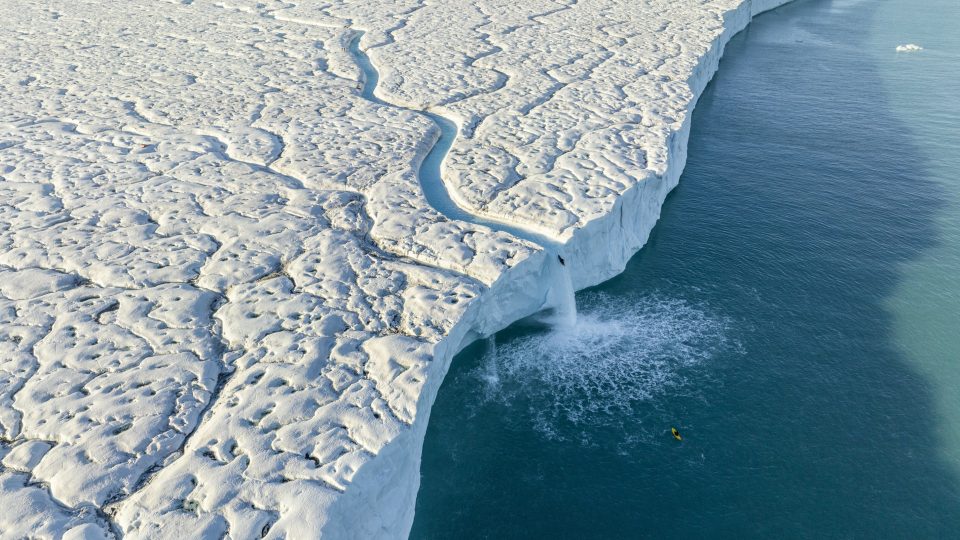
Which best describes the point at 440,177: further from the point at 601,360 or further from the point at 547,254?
the point at 601,360

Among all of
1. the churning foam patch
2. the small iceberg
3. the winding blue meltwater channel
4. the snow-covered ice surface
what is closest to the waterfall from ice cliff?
the winding blue meltwater channel

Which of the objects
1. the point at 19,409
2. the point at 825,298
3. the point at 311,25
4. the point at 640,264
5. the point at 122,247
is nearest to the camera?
the point at 19,409

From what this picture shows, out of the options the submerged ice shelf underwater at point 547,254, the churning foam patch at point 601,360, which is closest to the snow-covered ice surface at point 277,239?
the submerged ice shelf underwater at point 547,254

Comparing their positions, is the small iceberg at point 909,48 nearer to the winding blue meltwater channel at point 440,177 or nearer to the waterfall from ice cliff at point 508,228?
the winding blue meltwater channel at point 440,177

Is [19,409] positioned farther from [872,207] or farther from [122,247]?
[872,207]

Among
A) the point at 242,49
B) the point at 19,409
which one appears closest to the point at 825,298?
the point at 19,409

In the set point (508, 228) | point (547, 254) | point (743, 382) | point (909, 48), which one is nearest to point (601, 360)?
point (547, 254)

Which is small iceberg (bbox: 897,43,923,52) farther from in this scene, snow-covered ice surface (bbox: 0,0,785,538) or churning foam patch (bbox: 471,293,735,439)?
churning foam patch (bbox: 471,293,735,439)
